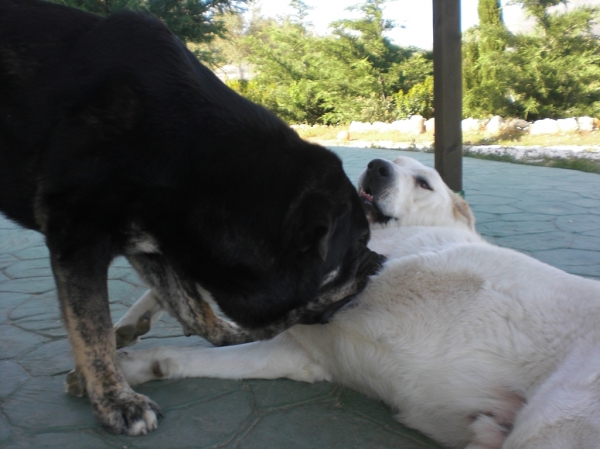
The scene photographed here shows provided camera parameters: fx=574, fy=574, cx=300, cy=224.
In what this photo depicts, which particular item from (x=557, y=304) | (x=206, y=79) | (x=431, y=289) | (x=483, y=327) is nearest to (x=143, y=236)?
(x=206, y=79)

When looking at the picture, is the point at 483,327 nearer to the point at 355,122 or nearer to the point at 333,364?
the point at 333,364

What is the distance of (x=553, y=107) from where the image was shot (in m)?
15.5

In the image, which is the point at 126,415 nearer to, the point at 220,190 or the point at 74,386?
the point at 74,386

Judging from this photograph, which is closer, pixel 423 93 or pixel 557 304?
pixel 557 304

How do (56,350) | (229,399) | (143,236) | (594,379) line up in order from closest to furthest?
(594,379)
(143,236)
(229,399)
(56,350)

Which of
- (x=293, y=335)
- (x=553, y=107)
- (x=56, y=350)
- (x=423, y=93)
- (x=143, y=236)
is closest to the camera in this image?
(x=143, y=236)

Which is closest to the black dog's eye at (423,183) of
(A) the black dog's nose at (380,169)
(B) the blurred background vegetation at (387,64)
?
(A) the black dog's nose at (380,169)

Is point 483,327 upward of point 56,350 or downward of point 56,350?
upward

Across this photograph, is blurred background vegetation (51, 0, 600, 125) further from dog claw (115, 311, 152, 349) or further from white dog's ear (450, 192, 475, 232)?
dog claw (115, 311, 152, 349)

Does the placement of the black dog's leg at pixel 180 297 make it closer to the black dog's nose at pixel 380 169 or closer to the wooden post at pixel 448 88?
the black dog's nose at pixel 380 169

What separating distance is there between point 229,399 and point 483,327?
3.39 feet

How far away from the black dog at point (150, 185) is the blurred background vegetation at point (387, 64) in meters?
12.4

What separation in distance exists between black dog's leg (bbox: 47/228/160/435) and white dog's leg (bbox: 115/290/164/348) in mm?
537

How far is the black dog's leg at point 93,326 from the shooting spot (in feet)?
6.76
